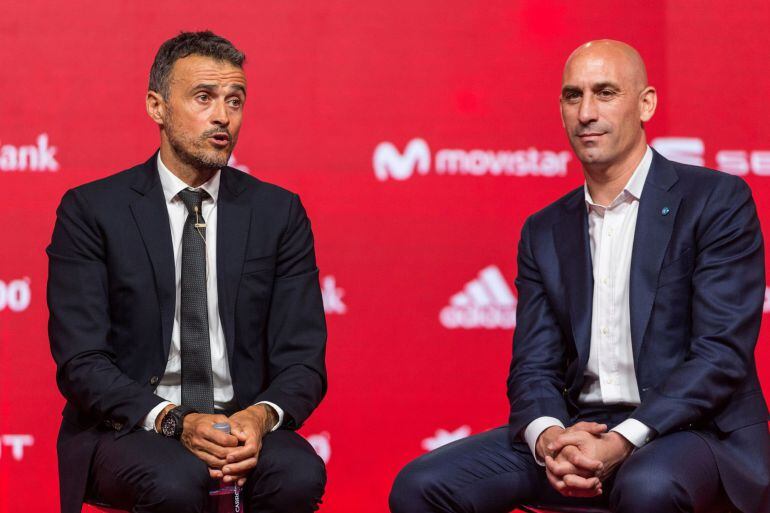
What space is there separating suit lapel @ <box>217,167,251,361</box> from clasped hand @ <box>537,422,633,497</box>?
3.18 ft

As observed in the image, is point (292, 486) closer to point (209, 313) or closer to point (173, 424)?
point (173, 424)

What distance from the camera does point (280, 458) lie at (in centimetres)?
288

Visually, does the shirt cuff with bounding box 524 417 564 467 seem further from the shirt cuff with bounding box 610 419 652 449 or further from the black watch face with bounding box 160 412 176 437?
the black watch face with bounding box 160 412 176 437

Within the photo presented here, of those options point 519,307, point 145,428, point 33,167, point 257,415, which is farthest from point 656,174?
point 33,167

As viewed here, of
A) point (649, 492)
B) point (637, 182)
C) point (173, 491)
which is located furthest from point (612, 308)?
point (173, 491)

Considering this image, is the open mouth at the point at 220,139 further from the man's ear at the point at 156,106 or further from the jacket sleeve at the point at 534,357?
the jacket sleeve at the point at 534,357

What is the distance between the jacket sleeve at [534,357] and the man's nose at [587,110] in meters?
0.40

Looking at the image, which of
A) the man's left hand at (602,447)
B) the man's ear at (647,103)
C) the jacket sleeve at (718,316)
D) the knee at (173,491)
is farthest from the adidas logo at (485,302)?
the knee at (173,491)

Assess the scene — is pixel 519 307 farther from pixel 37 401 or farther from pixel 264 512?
pixel 37 401

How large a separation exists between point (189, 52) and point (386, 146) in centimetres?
115

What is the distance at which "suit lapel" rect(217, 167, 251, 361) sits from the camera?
3.15 metres

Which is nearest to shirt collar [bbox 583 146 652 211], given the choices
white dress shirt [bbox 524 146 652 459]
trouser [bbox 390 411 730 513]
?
white dress shirt [bbox 524 146 652 459]

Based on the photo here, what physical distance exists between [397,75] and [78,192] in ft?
4.86

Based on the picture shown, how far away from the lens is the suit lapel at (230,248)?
3.15 m
